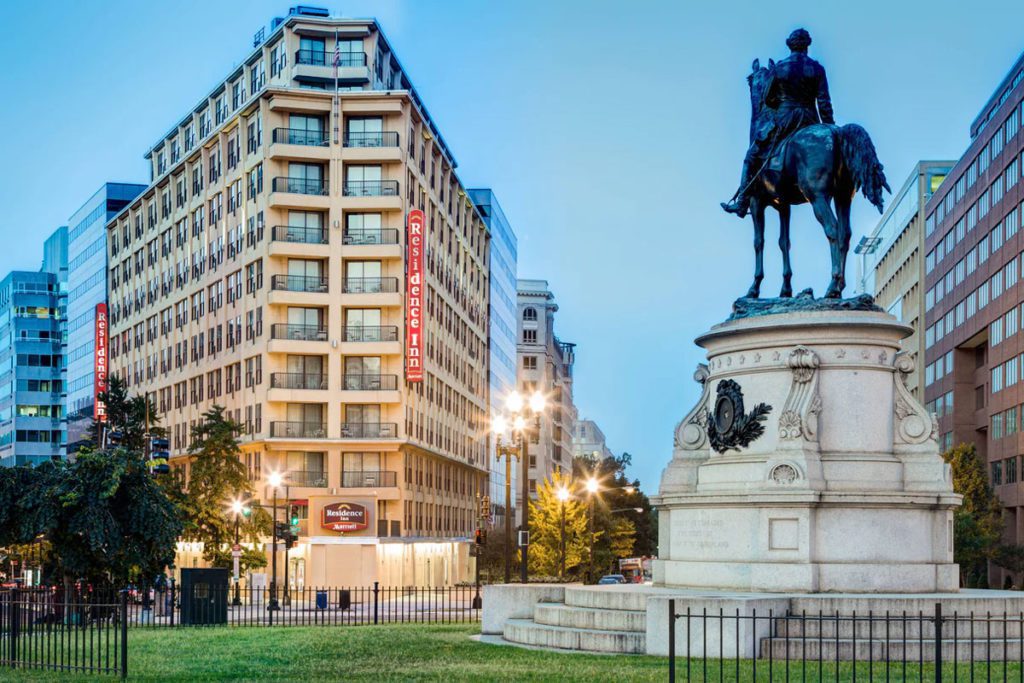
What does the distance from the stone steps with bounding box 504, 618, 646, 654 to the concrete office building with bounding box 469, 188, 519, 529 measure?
80824mm

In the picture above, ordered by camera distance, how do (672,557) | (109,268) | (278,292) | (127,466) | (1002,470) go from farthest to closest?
(109,268)
(1002,470)
(278,292)
(127,466)
(672,557)

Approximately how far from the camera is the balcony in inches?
3019

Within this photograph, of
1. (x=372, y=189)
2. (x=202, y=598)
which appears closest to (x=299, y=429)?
(x=372, y=189)

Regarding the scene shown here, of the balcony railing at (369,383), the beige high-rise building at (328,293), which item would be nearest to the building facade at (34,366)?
the beige high-rise building at (328,293)

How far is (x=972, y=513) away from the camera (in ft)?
244

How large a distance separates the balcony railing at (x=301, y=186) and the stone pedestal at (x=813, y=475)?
52.9 metres

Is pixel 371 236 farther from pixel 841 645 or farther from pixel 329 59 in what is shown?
pixel 841 645

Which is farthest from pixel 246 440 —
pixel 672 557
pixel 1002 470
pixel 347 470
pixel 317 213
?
pixel 672 557

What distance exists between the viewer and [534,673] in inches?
756

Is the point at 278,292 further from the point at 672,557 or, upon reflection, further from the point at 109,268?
the point at 672,557

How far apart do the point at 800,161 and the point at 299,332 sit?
5332 centimetres

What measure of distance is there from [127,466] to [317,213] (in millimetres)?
43026

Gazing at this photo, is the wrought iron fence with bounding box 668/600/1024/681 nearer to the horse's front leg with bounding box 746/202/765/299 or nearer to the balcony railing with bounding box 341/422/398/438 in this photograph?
the horse's front leg with bounding box 746/202/765/299

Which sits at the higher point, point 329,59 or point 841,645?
point 329,59
